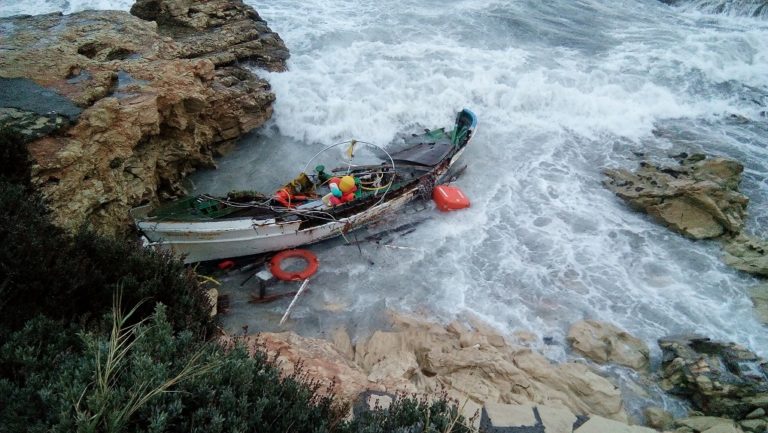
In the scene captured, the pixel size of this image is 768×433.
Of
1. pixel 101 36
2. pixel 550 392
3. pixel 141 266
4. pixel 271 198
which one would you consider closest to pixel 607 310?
pixel 550 392

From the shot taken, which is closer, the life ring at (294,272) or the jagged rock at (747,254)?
the life ring at (294,272)

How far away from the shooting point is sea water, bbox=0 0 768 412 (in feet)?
31.4

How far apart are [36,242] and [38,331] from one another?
1.26m

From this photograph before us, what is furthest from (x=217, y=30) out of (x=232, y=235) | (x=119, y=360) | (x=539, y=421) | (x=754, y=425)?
(x=754, y=425)

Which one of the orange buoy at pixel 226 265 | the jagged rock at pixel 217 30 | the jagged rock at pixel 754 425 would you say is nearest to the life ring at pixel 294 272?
the orange buoy at pixel 226 265

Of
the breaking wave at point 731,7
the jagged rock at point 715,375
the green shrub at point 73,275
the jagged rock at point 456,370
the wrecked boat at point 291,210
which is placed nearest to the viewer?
the green shrub at point 73,275

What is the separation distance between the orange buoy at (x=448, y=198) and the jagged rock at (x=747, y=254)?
607cm

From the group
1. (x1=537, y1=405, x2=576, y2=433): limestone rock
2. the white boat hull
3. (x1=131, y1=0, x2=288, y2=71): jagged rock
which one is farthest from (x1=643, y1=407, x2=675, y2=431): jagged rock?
(x1=131, y1=0, x2=288, y2=71): jagged rock

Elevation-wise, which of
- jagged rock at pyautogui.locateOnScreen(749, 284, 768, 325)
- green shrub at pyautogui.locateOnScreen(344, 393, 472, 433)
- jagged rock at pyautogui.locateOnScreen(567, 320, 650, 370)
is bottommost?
jagged rock at pyautogui.locateOnScreen(567, 320, 650, 370)

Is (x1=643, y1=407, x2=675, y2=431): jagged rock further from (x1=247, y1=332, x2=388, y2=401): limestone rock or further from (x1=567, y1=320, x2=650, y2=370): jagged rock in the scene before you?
(x1=247, y1=332, x2=388, y2=401): limestone rock

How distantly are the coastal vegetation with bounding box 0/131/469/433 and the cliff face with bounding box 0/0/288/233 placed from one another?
4.23ft

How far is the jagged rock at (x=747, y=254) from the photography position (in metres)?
10.4

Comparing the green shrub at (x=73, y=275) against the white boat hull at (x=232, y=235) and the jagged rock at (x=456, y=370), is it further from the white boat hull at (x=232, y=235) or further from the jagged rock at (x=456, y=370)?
the white boat hull at (x=232, y=235)

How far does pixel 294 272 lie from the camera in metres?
9.73
